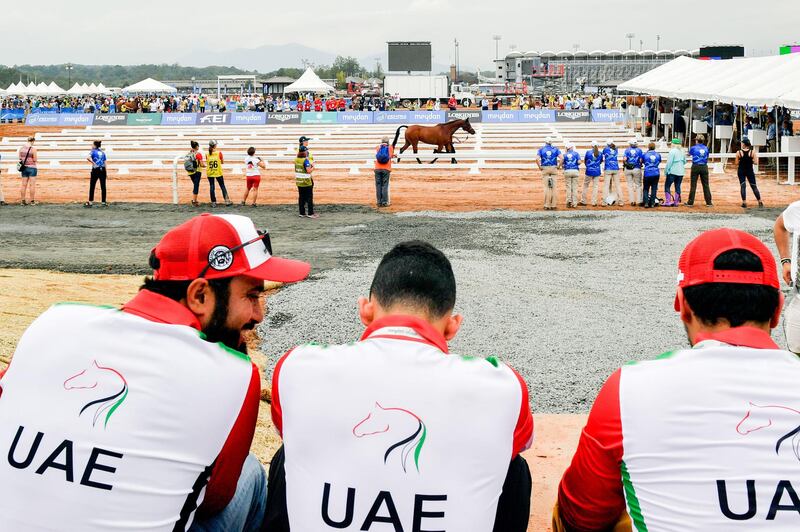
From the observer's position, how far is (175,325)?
2920 mm

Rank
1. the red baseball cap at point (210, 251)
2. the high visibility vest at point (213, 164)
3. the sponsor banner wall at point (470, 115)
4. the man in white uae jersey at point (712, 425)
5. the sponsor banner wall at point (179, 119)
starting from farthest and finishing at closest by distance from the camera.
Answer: the sponsor banner wall at point (179, 119) → the sponsor banner wall at point (470, 115) → the high visibility vest at point (213, 164) → the red baseball cap at point (210, 251) → the man in white uae jersey at point (712, 425)

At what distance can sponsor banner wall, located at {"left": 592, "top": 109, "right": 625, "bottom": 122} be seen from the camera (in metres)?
49.4

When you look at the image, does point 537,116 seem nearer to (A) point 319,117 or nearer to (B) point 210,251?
(A) point 319,117

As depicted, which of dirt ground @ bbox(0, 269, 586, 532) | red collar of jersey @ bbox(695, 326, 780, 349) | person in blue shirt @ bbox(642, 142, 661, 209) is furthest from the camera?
person in blue shirt @ bbox(642, 142, 661, 209)

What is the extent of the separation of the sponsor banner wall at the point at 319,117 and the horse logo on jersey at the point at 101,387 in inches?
1900

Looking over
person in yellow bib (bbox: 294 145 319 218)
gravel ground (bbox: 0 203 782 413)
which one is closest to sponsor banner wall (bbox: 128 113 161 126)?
gravel ground (bbox: 0 203 782 413)

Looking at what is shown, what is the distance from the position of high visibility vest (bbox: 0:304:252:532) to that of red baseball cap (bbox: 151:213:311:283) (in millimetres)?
412

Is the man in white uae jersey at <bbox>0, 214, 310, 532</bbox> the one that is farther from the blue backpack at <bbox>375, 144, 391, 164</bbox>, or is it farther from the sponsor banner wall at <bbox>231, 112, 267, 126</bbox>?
the sponsor banner wall at <bbox>231, 112, 267, 126</bbox>

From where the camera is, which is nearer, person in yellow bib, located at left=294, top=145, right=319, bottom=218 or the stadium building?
person in yellow bib, located at left=294, top=145, right=319, bottom=218

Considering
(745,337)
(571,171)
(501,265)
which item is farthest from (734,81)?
(745,337)

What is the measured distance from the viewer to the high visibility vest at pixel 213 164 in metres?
22.6

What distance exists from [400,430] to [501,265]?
10.7m

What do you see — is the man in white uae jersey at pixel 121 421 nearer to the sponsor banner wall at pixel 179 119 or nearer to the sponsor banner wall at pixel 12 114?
the sponsor banner wall at pixel 179 119

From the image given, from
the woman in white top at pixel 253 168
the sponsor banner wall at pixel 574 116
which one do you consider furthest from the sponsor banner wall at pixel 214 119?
the woman in white top at pixel 253 168
